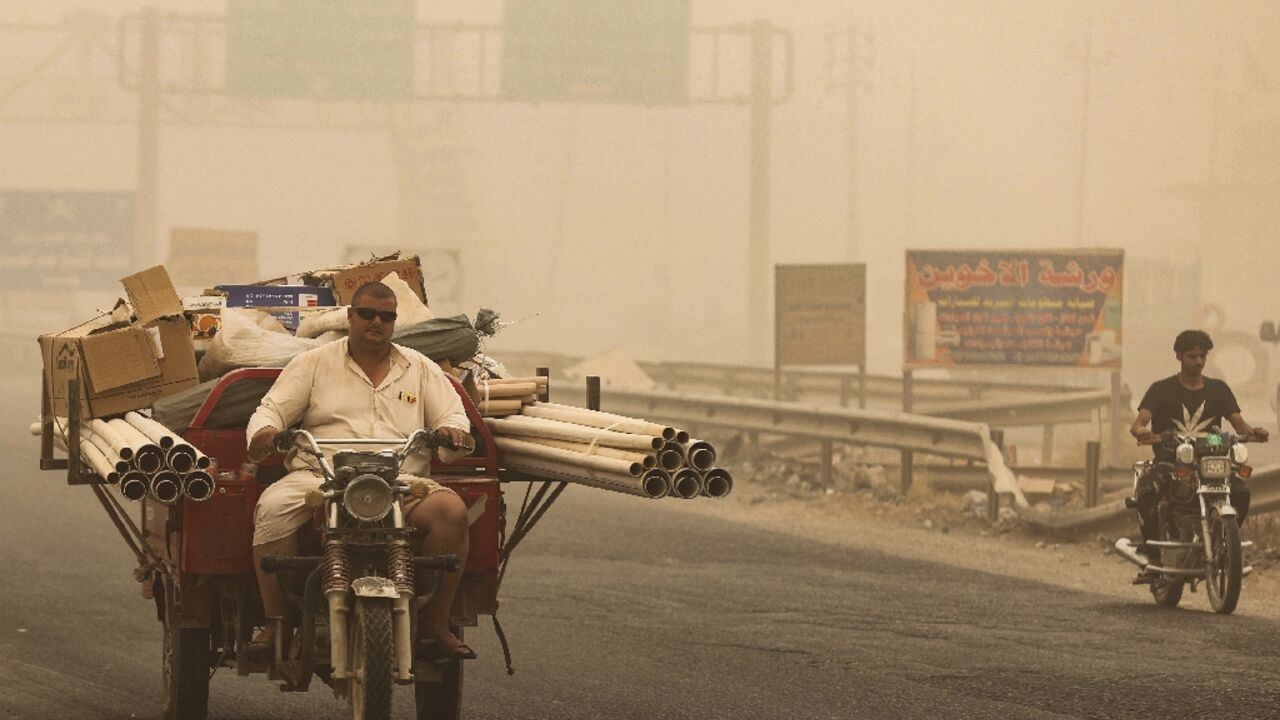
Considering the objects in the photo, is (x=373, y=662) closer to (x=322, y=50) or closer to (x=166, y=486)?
(x=166, y=486)

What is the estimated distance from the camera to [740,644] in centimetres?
1103

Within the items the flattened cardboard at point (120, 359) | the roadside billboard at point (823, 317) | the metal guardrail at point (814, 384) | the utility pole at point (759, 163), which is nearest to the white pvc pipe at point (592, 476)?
the flattened cardboard at point (120, 359)

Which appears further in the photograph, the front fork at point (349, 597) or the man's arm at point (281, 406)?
the man's arm at point (281, 406)

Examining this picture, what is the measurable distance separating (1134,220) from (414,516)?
116634 mm

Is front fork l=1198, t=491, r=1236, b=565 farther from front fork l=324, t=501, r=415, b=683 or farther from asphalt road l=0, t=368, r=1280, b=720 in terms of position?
front fork l=324, t=501, r=415, b=683

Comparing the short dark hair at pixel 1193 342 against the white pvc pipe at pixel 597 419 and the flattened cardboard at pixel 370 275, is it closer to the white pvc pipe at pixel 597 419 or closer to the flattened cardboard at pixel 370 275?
the flattened cardboard at pixel 370 275

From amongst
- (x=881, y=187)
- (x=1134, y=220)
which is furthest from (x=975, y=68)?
(x=1134, y=220)

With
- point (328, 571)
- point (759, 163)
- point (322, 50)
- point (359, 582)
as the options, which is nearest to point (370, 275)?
point (328, 571)

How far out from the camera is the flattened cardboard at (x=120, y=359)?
8.52 meters

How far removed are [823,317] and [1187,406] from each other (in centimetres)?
1169

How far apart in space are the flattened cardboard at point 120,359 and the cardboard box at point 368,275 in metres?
1.40

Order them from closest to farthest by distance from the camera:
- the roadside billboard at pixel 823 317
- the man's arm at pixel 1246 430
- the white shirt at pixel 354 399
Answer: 1. the white shirt at pixel 354 399
2. the man's arm at pixel 1246 430
3. the roadside billboard at pixel 823 317

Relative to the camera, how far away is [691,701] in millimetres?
9234

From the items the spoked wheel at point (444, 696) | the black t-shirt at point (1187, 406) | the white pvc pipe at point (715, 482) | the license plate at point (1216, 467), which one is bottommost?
the spoked wheel at point (444, 696)
